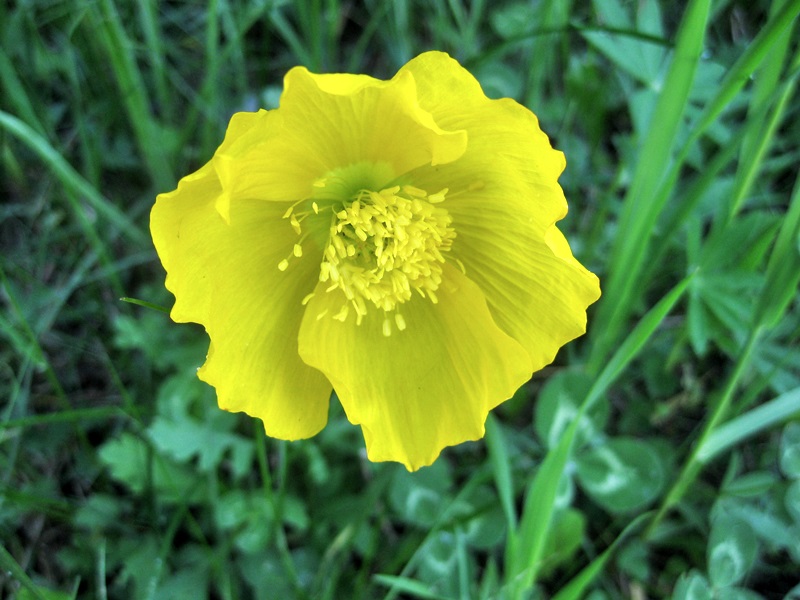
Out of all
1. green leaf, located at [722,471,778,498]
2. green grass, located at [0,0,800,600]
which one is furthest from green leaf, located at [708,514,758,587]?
green leaf, located at [722,471,778,498]

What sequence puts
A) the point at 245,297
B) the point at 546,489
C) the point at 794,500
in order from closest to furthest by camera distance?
the point at 245,297
the point at 546,489
the point at 794,500

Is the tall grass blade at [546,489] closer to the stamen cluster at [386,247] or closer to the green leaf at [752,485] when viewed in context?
the stamen cluster at [386,247]

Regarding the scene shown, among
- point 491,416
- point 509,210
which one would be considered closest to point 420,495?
point 491,416

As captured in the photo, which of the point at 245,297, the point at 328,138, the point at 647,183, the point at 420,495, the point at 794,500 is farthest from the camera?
the point at 420,495

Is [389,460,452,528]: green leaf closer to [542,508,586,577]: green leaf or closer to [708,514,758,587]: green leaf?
[542,508,586,577]: green leaf

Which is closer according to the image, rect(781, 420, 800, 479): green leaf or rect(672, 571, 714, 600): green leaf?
rect(672, 571, 714, 600): green leaf

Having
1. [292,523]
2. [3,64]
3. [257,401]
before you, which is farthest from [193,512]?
[3,64]

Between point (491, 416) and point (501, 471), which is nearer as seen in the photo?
point (501, 471)

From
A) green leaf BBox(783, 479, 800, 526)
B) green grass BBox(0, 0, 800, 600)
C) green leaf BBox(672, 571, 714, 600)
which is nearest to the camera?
green leaf BBox(672, 571, 714, 600)

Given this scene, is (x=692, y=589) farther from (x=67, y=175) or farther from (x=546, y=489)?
(x=67, y=175)
